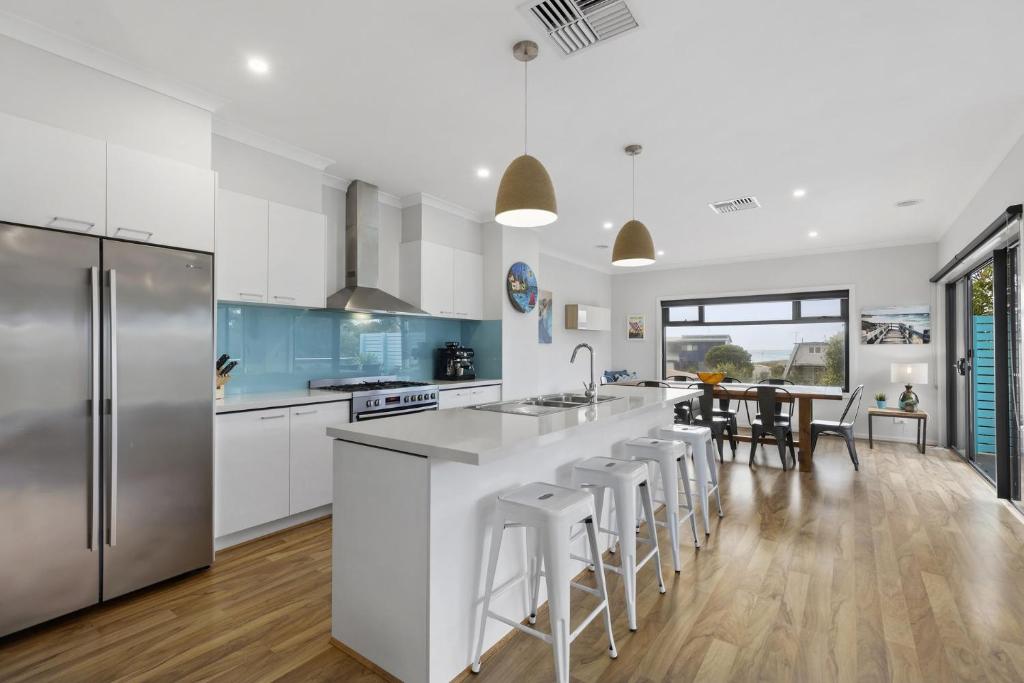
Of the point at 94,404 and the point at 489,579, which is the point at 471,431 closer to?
the point at 489,579

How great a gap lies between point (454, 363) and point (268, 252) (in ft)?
6.85

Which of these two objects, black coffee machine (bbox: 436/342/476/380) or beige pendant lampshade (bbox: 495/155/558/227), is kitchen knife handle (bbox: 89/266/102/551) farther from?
black coffee machine (bbox: 436/342/476/380)

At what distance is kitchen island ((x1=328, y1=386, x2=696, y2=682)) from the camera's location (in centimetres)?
171

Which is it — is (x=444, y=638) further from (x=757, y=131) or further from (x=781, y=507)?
(x=757, y=131)

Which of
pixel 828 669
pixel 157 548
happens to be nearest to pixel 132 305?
pixel 157 548

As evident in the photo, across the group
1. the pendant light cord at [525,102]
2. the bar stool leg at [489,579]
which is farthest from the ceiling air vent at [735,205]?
the bar stool leg at [489,579]

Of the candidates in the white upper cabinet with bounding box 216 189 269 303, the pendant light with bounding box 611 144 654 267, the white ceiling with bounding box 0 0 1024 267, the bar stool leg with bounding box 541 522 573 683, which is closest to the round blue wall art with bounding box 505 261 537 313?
the white ceiling with bounding box 0 0 1024 267

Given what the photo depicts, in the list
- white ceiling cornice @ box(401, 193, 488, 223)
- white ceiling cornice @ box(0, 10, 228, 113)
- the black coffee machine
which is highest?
white ceiling cornice @ box(0, 10, 228, 113)

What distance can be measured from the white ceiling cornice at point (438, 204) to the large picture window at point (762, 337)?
432 cm

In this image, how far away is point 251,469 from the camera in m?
3.02

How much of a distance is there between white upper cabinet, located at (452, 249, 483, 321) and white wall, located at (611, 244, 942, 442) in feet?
13.5

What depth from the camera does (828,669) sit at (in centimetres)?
185

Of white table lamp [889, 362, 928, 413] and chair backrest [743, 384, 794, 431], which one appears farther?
white table lamp [889, 362, 928, 413]

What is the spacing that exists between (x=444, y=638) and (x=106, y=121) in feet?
9.39
